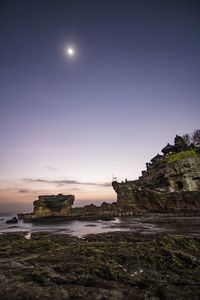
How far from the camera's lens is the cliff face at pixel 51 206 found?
95.2 meters

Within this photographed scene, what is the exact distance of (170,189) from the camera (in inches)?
3150

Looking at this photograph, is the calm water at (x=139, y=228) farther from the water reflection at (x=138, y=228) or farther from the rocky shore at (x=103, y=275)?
the rocky shore at (x=103, y=275)

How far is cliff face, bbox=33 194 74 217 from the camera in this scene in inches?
3748

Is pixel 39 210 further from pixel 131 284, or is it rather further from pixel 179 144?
pixel 131 284

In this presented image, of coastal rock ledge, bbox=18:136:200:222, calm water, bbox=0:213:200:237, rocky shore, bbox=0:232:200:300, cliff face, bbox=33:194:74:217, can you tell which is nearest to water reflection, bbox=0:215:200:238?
calm water, bbox=0:213:200:237

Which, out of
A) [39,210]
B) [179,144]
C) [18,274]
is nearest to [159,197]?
[179,144]

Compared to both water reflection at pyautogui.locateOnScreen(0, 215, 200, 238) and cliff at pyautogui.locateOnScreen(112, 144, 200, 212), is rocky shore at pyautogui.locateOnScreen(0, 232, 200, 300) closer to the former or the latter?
water reflection at pyautogui.locateOnScreen(0, 215, 200, 238)

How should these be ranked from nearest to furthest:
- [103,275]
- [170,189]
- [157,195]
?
[103,275] < [157,195] < [170,189]

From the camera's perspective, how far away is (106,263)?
47.5ft

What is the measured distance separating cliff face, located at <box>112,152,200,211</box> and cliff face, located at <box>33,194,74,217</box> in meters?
27.9

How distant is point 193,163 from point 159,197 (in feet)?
59.4

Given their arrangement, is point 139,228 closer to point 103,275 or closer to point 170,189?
point 103,275

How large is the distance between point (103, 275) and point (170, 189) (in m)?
72.7

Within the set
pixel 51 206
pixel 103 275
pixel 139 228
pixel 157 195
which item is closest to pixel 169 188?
pixel 157 195
